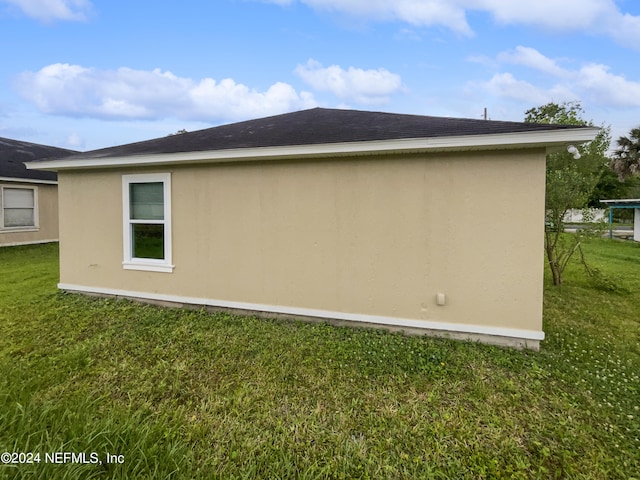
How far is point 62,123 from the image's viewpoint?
23531 millimetres

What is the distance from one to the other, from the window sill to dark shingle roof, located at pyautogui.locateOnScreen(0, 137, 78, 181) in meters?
9.93

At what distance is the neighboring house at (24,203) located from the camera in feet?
37.8

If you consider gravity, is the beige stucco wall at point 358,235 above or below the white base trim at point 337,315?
above

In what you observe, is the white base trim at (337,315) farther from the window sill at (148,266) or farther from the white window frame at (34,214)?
the white window frame at (34,214)

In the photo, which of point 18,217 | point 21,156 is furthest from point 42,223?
point 21,156

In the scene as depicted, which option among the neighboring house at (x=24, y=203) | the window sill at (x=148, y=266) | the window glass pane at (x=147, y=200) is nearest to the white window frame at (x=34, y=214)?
the neighboring house at (x=24, y=203)

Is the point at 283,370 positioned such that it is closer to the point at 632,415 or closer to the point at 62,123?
the point at 632,415

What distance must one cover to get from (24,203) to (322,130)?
1318 centimetres

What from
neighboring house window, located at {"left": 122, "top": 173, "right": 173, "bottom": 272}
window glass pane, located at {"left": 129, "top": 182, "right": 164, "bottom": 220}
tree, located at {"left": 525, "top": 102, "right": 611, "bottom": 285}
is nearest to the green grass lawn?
neighboring house window, located at {"left": 122, "top": 173, "right": 173, "bottom": 272}

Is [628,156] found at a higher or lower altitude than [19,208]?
higher

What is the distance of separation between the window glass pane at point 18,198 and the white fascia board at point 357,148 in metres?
8.79

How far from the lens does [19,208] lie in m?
12.0

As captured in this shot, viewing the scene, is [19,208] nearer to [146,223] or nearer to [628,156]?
[146,223]

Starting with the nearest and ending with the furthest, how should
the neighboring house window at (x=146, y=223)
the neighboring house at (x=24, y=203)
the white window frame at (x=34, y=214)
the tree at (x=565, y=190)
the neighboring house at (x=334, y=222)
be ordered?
the neighboring house at (x=334, y=222) < the neighboring house window at (x=146, y=223) < the tree at (x=565, y=190) < the white window frame at (x=34, y=214) < the neighboring house at (x=24, y=203)
